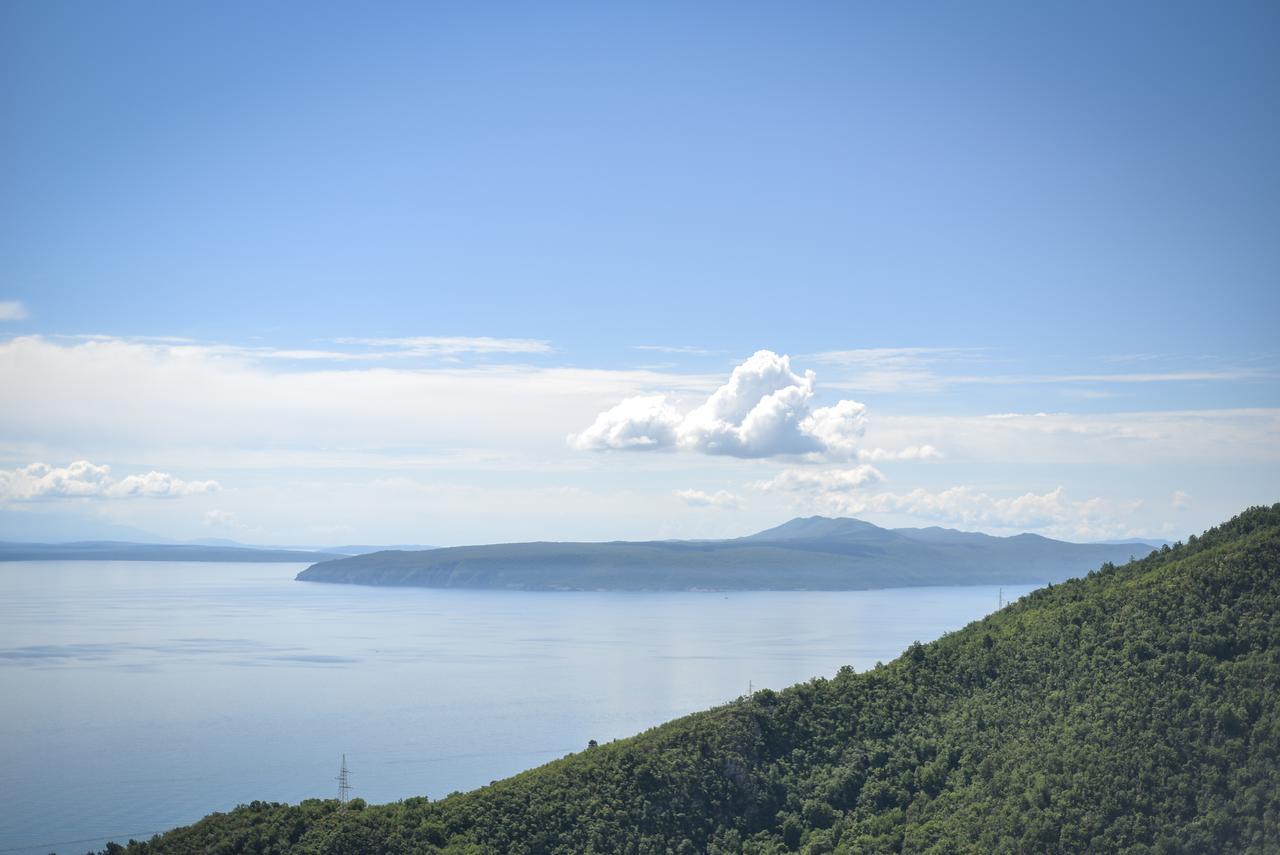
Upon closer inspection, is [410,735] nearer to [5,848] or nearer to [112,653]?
[5,848]

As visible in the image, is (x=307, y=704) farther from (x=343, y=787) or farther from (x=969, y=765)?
(x=969, y=765)

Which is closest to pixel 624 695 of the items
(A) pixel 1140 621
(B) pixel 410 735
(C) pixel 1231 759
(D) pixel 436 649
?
(B) pixel 410 735

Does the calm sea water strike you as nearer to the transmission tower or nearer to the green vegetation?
the transmission tower

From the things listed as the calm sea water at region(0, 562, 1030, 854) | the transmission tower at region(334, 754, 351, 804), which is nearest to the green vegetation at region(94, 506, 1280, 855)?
the transmission tower at region(334, 754, 351, 804)

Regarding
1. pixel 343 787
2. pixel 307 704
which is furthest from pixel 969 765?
pixel 307 704

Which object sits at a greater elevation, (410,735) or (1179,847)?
(1179,847)

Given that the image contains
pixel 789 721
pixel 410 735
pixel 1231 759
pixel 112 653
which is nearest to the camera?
pixel 1231 759
